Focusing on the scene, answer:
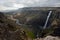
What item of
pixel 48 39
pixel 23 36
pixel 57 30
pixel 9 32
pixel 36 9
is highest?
pixel 9 32

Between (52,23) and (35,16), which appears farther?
(52,23)

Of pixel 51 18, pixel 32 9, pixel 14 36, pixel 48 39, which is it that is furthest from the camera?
pixel 51 18

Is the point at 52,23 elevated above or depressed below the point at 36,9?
below

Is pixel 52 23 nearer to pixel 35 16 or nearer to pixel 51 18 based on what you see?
pixel 51 18

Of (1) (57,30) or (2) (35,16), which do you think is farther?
(1) (57,30)

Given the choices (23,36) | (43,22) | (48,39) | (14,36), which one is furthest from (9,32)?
(43,22)

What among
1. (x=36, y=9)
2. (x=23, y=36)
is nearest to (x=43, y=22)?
(x=36, y=9)

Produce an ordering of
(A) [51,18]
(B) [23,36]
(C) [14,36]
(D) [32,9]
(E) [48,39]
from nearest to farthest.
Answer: (C) [14,36] → (B) [23,36] → (E) [48,39] → (D) [32,9] → (A) [51,18]

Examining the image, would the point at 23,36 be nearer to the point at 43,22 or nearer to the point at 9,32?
the point at 9,32

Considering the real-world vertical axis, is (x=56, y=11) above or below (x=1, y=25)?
below
